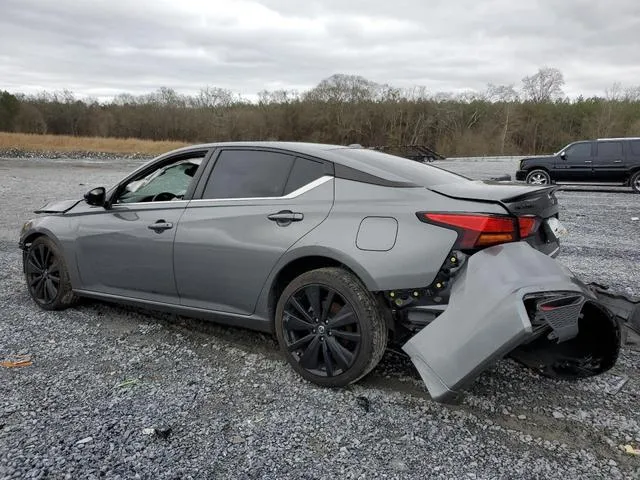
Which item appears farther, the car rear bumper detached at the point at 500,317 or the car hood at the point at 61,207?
the car hood at the point at 61,207

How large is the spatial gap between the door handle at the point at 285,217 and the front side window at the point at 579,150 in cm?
1599

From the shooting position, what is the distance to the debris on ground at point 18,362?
12.3 ft

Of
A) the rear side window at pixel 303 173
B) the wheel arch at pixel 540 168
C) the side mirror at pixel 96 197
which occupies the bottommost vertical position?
the wheel arch at pixel 540 168

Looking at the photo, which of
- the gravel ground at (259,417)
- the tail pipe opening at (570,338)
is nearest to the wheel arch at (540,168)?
the gravel ground at (259,417)

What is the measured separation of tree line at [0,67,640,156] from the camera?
2923 inches

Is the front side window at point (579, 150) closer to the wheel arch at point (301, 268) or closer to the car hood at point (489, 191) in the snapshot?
the car hood at point (489, 191)

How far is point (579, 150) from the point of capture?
55.4 ft

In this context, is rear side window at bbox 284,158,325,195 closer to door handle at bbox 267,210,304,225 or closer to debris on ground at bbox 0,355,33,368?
door handle at bbox 267,210,304,225

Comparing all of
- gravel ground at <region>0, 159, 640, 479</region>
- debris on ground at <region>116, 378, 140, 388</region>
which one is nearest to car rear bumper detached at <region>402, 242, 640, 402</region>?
gravel ground at <region>0, 159, 640, 479</region>

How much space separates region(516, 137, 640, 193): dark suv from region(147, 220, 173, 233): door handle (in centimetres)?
1607

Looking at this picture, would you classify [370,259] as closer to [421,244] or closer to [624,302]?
[421,244]

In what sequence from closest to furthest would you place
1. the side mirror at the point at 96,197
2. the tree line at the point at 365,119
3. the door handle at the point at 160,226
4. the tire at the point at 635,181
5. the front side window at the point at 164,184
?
the door handle at the point at 160,226 < the front side window at the point at 164,184 < the side mirror at the point at 96,197 < the tire at the point at 635,181 < the tree line at the point at 365,119

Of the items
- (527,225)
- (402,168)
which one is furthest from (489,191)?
(402,168)

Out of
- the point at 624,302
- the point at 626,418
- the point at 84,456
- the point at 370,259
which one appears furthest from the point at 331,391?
the point at 624,302
